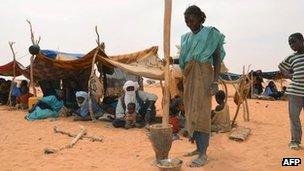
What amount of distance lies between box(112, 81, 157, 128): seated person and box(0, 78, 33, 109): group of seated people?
5.50 metres

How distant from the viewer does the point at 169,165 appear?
487 cm

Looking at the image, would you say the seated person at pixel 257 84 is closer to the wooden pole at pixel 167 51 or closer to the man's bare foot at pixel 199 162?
the wooden pole at pixel 167 51

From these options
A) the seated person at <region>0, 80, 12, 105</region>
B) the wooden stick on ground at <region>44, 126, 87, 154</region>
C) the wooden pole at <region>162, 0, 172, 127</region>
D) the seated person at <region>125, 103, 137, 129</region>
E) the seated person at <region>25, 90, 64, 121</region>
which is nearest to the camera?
the wooden pole at <region>162, 0, 172, 127</region>

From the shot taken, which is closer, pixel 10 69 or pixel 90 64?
pixel 90 64

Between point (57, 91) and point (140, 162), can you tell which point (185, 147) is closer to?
point (140, 162)

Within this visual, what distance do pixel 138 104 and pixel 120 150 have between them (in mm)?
2832

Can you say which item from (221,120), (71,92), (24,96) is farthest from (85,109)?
(24,96)

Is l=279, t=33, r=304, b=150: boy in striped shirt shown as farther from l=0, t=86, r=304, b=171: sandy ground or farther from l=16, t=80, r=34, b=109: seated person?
l=16, t=80, r=34, b=109: seated person

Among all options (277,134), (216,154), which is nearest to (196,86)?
(216,154)

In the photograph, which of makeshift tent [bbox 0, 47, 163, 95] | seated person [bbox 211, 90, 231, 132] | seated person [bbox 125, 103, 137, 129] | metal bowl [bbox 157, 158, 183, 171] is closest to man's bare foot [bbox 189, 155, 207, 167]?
metal bowl [bbox 157, 158, 183, 171]

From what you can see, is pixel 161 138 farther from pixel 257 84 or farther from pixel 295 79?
pixel 257 84

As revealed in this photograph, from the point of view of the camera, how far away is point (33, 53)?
12.0 meters

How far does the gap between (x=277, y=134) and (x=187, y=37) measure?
3.97 meters

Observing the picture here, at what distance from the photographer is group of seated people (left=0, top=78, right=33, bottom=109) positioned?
13.9 m
